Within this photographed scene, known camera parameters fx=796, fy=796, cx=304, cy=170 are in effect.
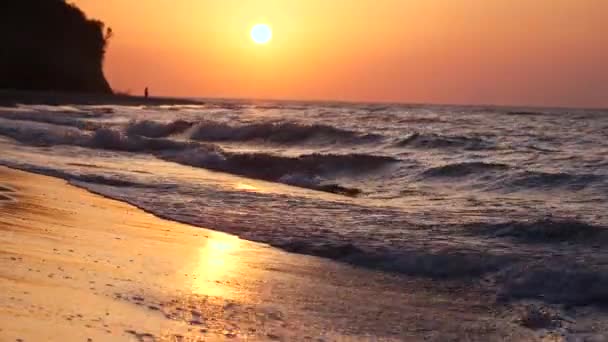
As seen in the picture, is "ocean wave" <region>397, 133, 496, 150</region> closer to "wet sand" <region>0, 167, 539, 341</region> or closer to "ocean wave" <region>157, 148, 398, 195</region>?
"ocean wave" <region>157, 148, 398, 195</region>

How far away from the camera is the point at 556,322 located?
557cm

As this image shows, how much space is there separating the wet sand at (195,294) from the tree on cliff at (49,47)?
67.2 meters

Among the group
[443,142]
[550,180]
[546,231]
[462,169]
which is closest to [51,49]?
[443,142]

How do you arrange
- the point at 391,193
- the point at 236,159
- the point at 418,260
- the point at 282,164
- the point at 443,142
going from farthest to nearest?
1. the point at 443,142
2. the point at 236,159
3. the point at 282,164
4. the point at 391,193
5. the point at 418,260

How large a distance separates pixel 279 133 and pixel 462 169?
1161 cm

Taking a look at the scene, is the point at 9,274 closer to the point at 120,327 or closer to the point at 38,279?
the point at 38,279

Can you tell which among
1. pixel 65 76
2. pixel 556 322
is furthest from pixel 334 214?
pixel 65 76

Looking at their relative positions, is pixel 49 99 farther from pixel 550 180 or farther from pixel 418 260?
pixel 418 260

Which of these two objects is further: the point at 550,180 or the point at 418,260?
the point at 550,180

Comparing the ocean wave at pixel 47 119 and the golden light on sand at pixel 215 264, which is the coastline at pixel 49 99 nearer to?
the ocean wave at pixel 47 119

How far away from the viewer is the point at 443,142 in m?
21.4

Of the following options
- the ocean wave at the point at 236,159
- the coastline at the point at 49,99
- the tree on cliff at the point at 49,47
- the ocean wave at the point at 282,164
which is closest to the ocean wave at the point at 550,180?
the ocean wave at the point at 236,159

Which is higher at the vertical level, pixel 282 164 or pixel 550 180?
pixel 550 180

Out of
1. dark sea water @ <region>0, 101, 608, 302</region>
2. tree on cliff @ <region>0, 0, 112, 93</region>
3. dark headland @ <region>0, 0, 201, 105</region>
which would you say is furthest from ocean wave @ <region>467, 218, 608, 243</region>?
tree on cliff @ <region>0, 0, 112, 93</region>
